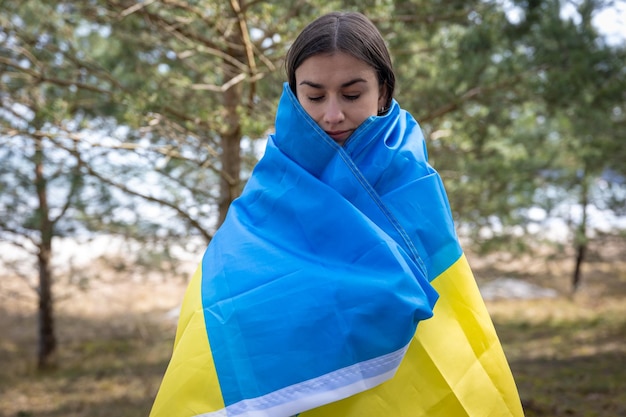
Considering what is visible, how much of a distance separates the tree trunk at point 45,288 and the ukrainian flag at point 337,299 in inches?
318

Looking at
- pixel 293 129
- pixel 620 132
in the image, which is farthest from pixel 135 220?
pixel 293 129

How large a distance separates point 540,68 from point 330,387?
484 centimetres

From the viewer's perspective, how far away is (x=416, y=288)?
1.45 m

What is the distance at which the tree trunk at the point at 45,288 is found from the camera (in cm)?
921

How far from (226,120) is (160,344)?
7.84m

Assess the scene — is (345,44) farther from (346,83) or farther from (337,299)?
(337,299)

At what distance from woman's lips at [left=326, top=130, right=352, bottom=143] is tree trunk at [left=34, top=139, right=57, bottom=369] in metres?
8.15

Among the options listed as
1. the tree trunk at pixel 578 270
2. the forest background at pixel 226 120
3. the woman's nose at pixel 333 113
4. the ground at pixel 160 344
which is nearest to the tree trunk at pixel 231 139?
the forest background at pixel 226 120

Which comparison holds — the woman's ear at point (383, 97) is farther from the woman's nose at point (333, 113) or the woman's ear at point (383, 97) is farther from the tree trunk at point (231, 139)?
the tree trunk at point (231, 139)

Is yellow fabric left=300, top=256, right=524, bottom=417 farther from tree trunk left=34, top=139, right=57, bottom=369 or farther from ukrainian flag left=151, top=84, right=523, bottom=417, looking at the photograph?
tree trunk left=34, top=139, right=57, bottom=369

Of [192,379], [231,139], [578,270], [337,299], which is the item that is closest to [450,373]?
[337,299]

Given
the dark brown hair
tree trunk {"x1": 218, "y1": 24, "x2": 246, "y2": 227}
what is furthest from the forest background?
the dark brown hair

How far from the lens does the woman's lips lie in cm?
161

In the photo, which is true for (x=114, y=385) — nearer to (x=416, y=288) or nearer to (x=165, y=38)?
(x=165, y=38)
